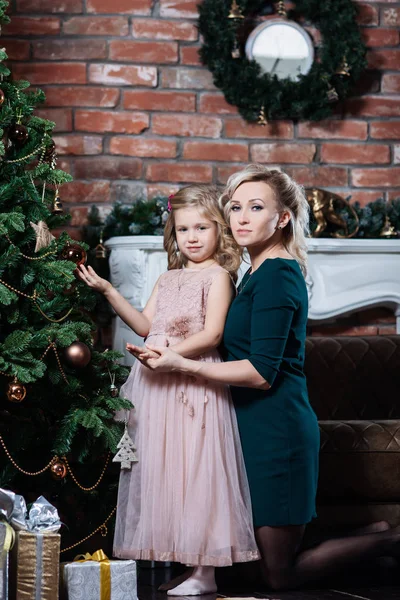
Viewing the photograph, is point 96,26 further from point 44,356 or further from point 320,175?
point 44,356

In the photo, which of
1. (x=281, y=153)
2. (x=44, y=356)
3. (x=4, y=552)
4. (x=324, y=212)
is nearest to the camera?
(x=4, y=552)

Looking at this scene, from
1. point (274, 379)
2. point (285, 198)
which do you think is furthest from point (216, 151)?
point (274, 379)

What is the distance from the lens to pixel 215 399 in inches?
85.9

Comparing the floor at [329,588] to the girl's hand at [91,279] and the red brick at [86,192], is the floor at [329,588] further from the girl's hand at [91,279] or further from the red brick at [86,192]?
Result: the red brick at [86,192]

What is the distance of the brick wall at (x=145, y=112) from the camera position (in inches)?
146

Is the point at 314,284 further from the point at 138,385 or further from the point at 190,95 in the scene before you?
the point at 138,385

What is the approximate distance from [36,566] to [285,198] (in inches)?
42.1

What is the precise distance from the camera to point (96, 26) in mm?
3721

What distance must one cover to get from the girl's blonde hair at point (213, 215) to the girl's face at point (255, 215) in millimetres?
41

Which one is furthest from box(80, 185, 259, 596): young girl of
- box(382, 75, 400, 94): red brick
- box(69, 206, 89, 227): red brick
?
box(382, 75, 400, 94): red brick

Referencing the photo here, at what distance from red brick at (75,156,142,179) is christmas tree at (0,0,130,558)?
1.39 metres

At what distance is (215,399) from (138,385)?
8.1 inches

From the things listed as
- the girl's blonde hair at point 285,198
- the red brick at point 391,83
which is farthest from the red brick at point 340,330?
the girl's blonde hair at point 285,198

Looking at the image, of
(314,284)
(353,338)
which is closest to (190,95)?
(314,284)
